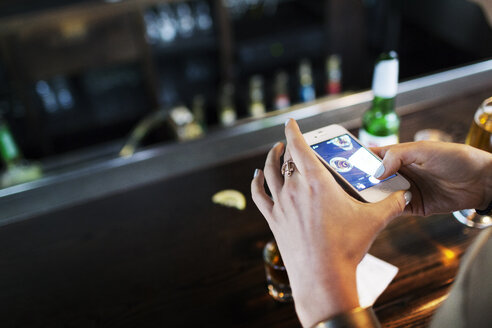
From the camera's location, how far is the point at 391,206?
67 cm

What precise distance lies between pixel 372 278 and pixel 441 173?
237mm

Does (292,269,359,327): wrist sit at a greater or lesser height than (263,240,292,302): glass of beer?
greater

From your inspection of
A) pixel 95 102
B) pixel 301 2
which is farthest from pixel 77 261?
pixel 301 2

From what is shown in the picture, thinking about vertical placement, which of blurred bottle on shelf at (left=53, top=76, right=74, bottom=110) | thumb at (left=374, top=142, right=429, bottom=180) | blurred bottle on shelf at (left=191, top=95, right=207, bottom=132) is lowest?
blurred bottle on shelf at (left=191, top=95, right=207, bottom=132)

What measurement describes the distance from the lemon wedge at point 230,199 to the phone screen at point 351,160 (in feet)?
0.82

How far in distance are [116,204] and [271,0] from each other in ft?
7.68

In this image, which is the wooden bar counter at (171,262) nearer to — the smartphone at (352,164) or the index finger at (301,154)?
the smartphone at (352,164)

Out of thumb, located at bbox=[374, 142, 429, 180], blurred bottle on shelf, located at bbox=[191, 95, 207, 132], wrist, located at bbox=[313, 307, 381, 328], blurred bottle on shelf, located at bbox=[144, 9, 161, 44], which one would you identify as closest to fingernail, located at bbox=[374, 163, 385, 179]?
thumb, located at bbox=[374, 142, 429, 180]

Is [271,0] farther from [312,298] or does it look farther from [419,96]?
[312,298]

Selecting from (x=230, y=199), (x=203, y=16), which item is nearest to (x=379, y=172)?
(x=230, y=199)

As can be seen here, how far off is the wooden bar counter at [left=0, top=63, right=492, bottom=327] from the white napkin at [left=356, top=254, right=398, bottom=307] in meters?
0.01

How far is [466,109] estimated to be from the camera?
121 cm

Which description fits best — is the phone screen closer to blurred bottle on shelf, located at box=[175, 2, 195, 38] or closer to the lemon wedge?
the lemon wedge

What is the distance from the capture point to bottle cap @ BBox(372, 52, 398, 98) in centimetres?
86
